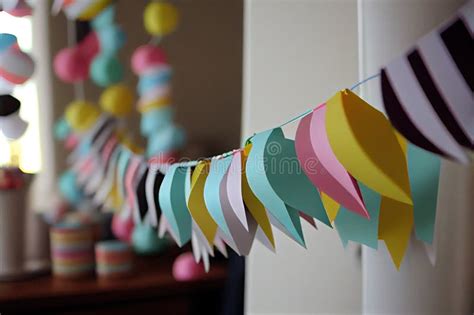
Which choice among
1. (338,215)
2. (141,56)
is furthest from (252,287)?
(141,56)

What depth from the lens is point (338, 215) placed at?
0.55 meters

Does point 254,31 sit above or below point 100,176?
above

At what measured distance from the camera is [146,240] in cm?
123

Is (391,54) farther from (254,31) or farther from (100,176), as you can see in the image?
(100,176)

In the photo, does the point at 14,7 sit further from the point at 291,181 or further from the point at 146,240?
the point at 146,240

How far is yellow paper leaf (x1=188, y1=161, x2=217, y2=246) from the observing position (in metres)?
0.56

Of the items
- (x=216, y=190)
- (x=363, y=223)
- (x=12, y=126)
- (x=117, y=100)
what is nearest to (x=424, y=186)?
(x=363, y=223)

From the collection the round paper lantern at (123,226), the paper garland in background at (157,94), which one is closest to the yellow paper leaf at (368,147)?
the paper garland in background at (157,94)

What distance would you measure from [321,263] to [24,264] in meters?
0.72

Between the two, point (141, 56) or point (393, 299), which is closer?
point (393, 299)

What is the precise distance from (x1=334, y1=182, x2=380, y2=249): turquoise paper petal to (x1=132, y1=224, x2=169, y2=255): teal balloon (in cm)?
73

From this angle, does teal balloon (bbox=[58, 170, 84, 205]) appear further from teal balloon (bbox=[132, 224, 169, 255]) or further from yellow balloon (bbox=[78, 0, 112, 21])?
yellow balloon (bbox=[78, 0, 112, 21])

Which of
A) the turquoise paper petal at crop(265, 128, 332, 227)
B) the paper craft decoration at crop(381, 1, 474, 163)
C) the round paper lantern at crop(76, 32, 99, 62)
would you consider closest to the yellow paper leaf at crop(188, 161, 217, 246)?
the turquoise paper petal at crop(265, 128, 332, 227)

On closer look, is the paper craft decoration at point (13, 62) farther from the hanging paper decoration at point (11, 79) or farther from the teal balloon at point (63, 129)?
the teal balloon at point (63, 129)
